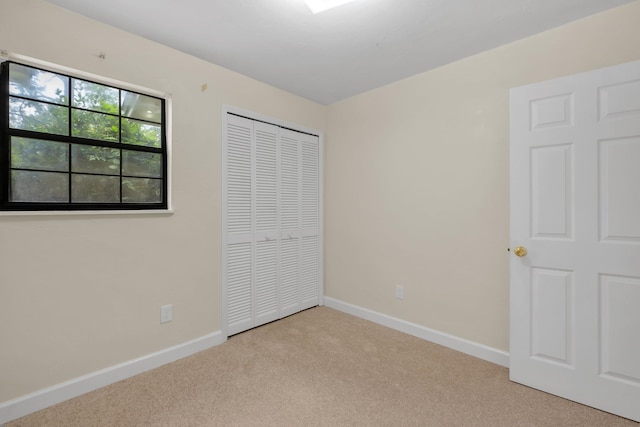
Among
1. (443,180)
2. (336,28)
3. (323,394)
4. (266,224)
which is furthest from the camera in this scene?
(266,224)

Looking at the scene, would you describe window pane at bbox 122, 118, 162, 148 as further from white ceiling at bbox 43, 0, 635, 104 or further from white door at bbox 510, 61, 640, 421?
white door at bbox 510, 61, 640, 421

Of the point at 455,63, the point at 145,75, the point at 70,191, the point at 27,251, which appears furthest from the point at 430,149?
the point at 27,251

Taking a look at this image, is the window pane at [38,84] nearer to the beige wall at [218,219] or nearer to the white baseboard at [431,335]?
the beige wall at [218,219]

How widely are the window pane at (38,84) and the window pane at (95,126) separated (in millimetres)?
109

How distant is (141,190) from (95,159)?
0.34 meters

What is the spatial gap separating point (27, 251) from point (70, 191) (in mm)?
416

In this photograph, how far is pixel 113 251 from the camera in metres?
2.02

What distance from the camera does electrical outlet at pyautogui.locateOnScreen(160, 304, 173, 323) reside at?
88.6 inches

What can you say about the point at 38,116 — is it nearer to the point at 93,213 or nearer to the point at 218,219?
the point at 93,213

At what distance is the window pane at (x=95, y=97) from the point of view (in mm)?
1900

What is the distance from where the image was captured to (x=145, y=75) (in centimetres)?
214

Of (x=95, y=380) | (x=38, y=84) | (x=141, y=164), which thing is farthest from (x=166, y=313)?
(x=38, y=84)

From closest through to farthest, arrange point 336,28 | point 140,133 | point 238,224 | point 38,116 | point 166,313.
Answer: point 38,116, point 336,28, point 140,133, point 166,313, point 238,224

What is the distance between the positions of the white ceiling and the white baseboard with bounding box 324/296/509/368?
236 centimetres
